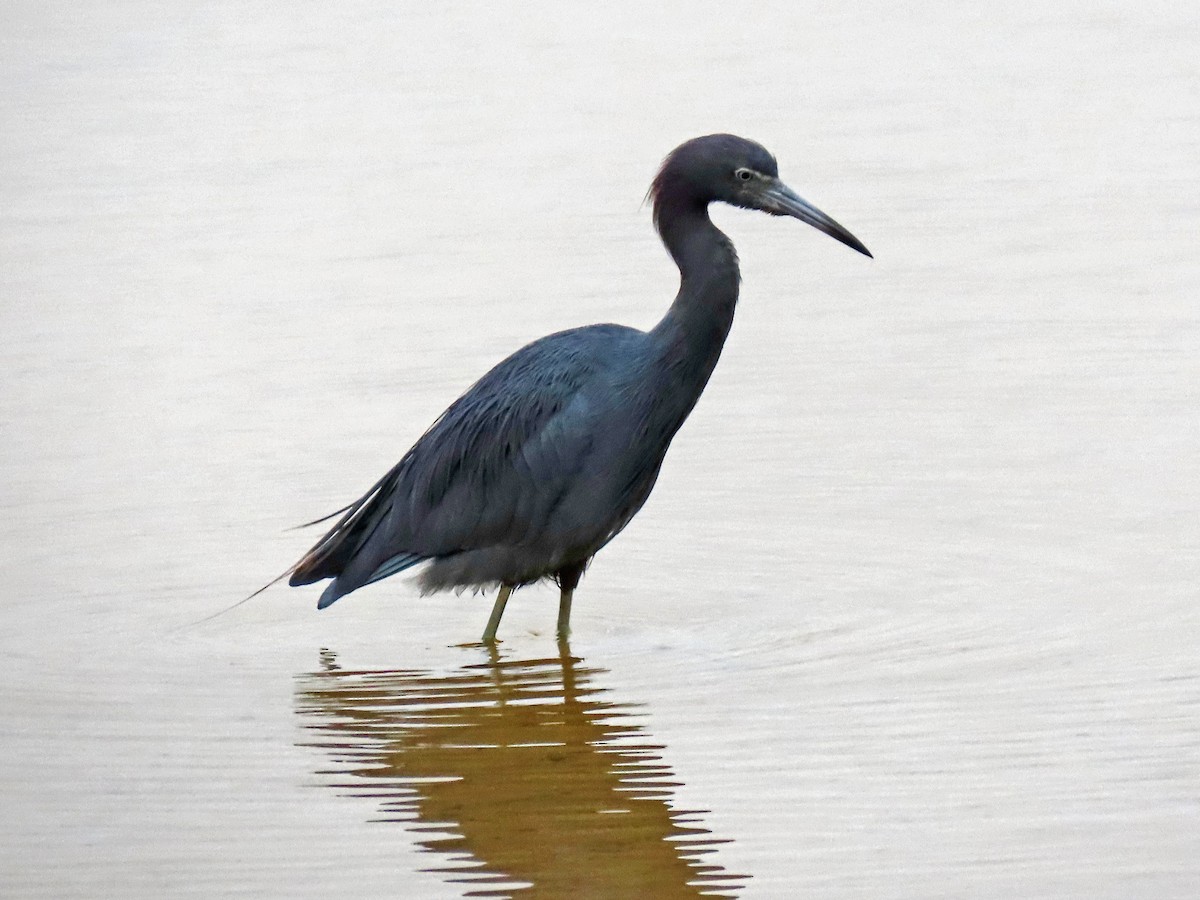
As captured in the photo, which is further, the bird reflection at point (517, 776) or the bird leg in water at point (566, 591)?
the bird leg in water at point (566, 591)

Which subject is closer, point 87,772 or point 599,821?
point 599,821

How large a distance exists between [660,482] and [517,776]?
2975 millimetres

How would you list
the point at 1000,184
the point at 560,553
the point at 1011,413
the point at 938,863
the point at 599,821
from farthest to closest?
the point at 1000,184
the point at 1011,413
the point at 560,553
the point at 599,821
the point at 938,863

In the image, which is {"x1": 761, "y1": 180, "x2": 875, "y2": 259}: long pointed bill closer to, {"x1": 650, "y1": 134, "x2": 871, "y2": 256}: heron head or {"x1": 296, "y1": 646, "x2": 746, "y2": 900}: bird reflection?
{"x1": 650, "y1": 134, "x2": 871, "y2": 256}: heron head

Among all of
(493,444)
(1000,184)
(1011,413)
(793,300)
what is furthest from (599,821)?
(1000,184)

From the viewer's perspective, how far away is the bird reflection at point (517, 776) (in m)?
6.04

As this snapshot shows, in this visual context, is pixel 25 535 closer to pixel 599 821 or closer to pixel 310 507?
pixel 310 507

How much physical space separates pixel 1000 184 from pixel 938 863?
8.68 metres

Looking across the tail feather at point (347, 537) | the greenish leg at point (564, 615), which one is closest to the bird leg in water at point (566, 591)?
the greenish leg at point (564, 615)

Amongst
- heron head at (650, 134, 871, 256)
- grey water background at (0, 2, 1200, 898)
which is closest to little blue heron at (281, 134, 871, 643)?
heron head at (650, 134, 871, 256)

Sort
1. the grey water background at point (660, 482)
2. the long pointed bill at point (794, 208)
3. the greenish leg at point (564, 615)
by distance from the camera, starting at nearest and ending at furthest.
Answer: the grey water background at point (660, 482) → the long pointed bill at point (794, 208) → the greenish leg at point (564, 615)

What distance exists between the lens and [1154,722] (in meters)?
6.83

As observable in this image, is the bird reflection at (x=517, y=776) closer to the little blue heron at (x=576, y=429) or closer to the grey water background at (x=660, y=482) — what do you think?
the grey water background at (x=660, y=482)

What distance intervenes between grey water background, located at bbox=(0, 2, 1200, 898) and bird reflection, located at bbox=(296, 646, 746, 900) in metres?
0.02
